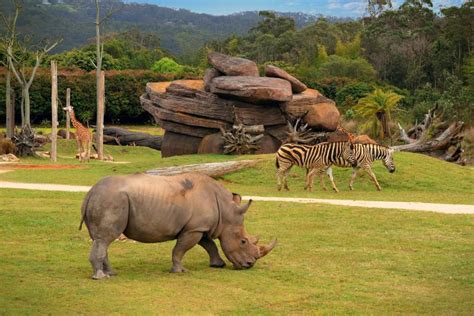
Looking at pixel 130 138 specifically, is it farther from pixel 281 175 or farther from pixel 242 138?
pixel 281 175

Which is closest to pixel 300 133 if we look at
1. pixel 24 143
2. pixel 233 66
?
pixel 233 66

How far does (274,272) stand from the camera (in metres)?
12.5

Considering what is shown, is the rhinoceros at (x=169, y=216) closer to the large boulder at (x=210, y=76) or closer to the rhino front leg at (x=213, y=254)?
the rhino front leg at (x=213, y=254)

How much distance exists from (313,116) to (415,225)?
51.4 ft

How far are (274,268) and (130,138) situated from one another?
37.0 meters

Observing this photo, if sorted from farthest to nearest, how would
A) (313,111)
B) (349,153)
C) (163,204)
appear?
(313,111) → (349,153) → (163,204)

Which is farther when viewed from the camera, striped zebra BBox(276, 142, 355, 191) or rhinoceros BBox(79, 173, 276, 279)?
striped zebra BBox(276, 142, 355, 191)

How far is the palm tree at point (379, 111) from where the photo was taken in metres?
42.5

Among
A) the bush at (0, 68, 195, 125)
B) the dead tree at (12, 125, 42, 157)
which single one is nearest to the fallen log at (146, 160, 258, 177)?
the dead tree at (12, 125, 42, 157)

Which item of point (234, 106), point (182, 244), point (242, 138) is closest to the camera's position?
point (182, 244)

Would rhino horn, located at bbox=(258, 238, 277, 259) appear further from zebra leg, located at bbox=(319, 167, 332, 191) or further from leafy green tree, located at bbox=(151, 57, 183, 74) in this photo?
leafy green tree, located at bbox=(151, 57, 183, 74)

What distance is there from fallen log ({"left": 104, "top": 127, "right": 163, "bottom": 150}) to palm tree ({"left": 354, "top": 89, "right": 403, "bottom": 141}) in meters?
11.5

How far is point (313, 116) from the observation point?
1298 inches

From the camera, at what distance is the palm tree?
42.5 meters
